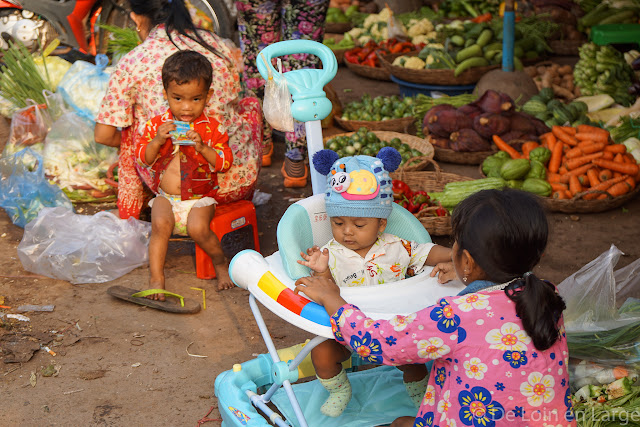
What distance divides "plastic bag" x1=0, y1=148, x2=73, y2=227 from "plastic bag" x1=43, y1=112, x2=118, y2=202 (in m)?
0.31

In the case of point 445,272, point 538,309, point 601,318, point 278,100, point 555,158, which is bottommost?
point 555,158

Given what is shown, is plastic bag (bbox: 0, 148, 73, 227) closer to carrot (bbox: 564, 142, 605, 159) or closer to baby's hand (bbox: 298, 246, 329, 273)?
baby's hand (bbox: 298, 246, 329, 273)

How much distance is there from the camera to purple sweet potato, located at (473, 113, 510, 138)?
17.6 ft

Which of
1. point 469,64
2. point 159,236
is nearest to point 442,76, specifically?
point 469,64

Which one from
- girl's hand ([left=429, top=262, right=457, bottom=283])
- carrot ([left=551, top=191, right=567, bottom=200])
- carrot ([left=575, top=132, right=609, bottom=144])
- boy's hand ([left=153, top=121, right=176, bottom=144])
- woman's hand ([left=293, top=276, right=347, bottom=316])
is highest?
boy's hand ([left=153, top=121, right=176, bottom=144])

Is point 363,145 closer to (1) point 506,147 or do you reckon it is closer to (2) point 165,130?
(1) point 506,147

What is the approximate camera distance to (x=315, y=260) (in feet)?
8.02

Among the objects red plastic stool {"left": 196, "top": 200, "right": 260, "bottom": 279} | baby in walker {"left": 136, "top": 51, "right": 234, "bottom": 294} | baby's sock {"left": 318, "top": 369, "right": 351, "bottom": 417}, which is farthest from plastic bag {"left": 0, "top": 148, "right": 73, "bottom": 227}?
baby's sock {"left": 318, "top": 369, "right": 351, "bottom": 417}

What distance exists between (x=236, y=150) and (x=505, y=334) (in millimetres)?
2358

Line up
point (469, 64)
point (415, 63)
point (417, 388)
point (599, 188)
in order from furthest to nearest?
1. point (415, 63)
2. point (469, 64)
3. point (599, 188)
4. point (417, 388)

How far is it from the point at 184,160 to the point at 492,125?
2.74 metres

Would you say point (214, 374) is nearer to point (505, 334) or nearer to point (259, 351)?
point (259, 351)

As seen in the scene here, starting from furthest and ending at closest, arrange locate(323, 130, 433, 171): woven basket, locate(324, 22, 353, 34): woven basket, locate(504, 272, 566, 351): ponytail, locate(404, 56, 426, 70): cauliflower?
1. locate(324, 22, 353, 34): woven basket
2. locate(404, 56, 426, 70): cauliflower
3. locate(323, 130, 433, 171): woven basket
4. locate(504, 272, 566, 351): ponytail

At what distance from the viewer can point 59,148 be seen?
4812 mm
